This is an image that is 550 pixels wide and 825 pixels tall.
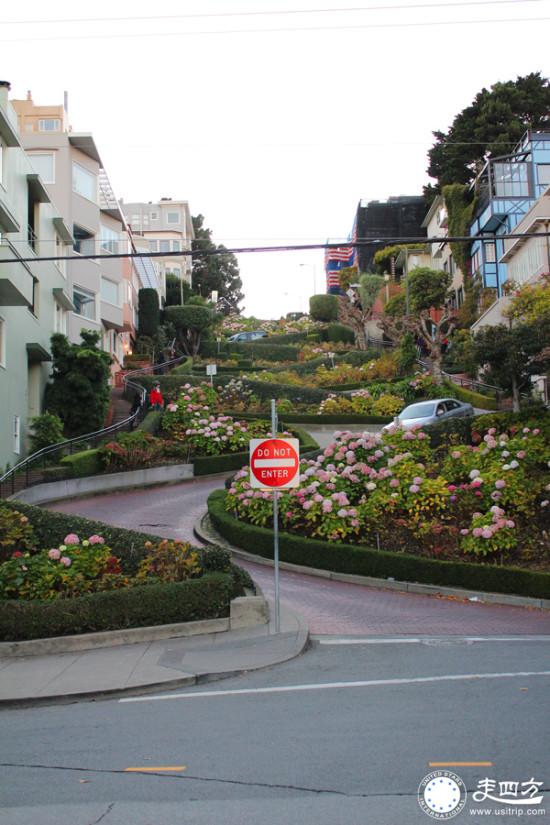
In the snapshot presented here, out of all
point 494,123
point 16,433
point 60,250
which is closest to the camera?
point 16,433

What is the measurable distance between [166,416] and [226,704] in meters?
25.6

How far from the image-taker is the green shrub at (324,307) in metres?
82.2

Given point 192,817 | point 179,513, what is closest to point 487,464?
point 179,513

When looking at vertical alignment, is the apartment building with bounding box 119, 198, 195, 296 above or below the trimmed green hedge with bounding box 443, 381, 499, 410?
above

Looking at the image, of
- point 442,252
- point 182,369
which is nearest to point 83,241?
point 182,369

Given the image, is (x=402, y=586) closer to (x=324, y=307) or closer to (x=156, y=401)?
(x=156, y=401)

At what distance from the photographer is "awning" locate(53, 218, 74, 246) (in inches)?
1355

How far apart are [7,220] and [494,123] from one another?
48.6 meters

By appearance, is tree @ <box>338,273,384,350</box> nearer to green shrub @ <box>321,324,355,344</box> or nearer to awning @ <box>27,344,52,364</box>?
green shrub @ <box>321,324,355,344</box>

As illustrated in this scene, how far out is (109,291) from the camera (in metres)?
48.3

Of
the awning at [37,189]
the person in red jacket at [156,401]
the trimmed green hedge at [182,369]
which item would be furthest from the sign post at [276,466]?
the trimmed green hedge at [182,369]

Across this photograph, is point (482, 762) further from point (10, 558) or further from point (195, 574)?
point (10, 558)


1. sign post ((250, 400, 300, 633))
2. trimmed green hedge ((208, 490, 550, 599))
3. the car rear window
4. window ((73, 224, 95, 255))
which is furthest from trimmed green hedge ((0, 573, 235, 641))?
window ((73, 224, 95, 255))

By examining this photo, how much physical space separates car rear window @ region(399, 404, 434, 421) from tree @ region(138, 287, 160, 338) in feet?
119
